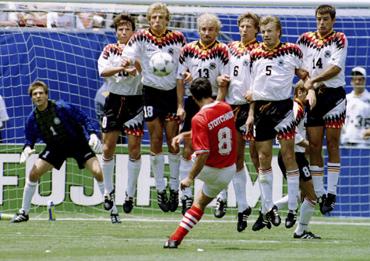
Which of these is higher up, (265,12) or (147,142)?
(265,12)

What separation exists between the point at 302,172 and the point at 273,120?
1055 mm

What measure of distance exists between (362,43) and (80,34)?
4.82 metres

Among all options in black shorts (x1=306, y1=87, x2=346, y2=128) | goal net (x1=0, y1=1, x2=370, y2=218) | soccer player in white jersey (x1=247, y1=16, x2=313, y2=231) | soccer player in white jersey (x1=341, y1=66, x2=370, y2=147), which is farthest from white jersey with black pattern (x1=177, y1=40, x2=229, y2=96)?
soccer player in white jersey (x1=341, y1=66, x2=370, y2=147)

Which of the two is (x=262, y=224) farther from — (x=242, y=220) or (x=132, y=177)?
(x=132, y=177)

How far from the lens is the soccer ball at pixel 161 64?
17.9 m

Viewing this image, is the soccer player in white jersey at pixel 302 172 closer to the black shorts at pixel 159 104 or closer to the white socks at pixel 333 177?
the white socks at pixel 333 177

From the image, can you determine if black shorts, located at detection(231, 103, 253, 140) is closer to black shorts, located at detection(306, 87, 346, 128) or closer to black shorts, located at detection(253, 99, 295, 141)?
black shorts, located at detection(253, 99, 295, 141)

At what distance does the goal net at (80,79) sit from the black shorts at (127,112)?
2.90 m

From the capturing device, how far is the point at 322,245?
15789 mm

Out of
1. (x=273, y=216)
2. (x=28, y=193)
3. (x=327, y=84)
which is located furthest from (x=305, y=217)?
(x=28, y=193)

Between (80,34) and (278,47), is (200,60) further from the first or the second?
(80,34)

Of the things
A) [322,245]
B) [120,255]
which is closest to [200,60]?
[322,245]

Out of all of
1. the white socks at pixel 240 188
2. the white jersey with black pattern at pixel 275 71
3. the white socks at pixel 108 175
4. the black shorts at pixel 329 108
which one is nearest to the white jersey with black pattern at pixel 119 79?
the white socks at pixel 108 175

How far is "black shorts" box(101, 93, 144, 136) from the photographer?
61.7 feet
